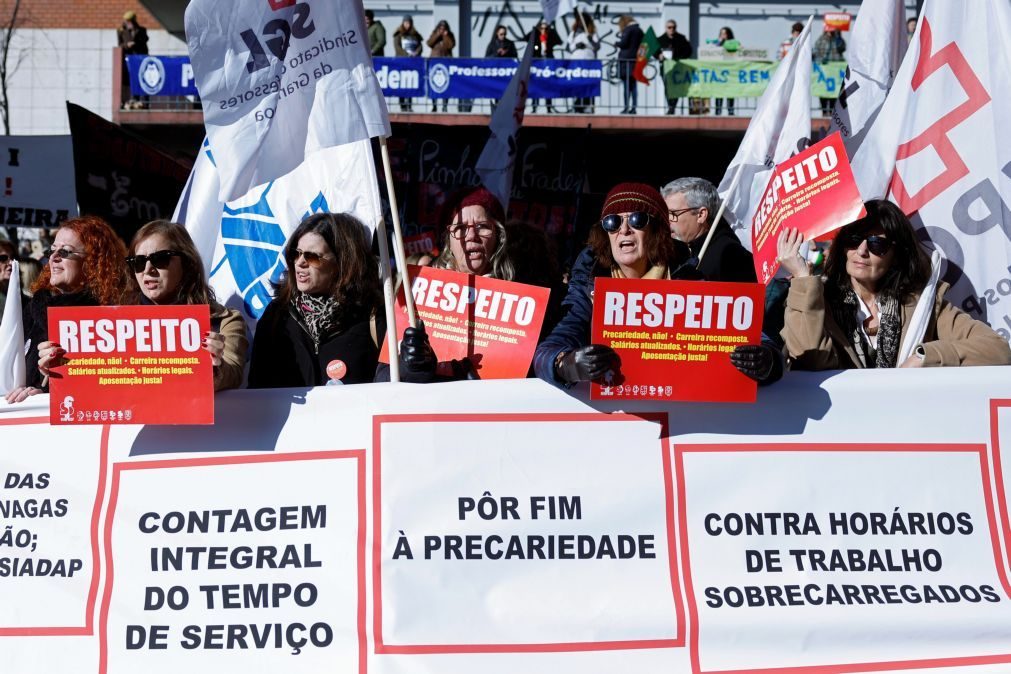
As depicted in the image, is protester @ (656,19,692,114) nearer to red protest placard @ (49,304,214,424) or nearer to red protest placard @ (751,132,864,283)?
red protest placard @ (751,132,864,283)

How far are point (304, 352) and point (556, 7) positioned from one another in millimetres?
3184

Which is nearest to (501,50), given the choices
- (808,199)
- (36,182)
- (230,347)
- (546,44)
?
(546,44)

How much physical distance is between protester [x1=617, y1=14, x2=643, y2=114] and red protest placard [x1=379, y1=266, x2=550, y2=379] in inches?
657

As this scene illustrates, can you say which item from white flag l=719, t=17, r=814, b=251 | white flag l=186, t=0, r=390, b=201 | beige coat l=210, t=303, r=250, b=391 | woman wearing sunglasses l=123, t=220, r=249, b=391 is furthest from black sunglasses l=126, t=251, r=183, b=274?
white flag l=719, t=17, r=814, b=251

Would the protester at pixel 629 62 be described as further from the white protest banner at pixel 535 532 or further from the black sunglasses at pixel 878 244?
the white protest banner at pixel 535 532

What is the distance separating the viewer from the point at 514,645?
3352 millimetres

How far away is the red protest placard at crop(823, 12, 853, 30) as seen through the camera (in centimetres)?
2083

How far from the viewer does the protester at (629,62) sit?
20.1m

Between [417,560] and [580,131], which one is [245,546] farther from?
[580,131]

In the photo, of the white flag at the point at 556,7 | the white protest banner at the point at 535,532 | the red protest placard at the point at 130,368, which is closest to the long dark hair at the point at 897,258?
the white protest banner at the point at 535,532

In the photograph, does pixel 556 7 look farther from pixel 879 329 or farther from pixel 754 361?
pixel 754 361

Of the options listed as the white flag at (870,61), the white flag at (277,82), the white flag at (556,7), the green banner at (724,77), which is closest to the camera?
the white flag at (277,82)

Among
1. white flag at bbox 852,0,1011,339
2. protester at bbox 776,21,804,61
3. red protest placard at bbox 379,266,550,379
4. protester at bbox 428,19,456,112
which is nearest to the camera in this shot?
red protest placard at bbox 379,266,550,379

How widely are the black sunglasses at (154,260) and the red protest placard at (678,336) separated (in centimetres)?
161
